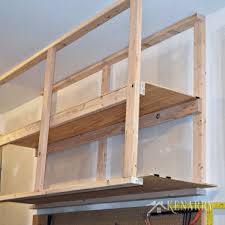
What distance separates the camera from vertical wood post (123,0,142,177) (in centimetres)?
220

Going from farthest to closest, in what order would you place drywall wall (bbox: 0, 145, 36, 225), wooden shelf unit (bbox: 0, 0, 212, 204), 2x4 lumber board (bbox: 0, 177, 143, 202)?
drywall wall (bbox: 0, 145, 36, 225) → wooden shelf unit (bbox: 0, 0, 212, 204) → 2x4 lumber board (bbox: 0, 177, 143, 202)

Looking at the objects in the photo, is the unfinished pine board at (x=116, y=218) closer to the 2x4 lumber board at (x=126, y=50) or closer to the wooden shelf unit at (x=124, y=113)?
the wooden shelf unit at (x=124, y=113)

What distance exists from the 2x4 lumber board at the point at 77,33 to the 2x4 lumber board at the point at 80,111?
50 cm

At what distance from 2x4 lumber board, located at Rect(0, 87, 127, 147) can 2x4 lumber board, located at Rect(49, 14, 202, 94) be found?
756 millimetres

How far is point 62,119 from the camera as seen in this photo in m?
2.91

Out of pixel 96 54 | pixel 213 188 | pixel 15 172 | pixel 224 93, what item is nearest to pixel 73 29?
pixel 96 54

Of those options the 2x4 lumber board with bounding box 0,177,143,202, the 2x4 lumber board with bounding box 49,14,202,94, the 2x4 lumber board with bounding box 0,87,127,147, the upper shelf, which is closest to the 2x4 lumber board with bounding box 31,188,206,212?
the 2x4 lumber board with bounding box 0,177,143,202

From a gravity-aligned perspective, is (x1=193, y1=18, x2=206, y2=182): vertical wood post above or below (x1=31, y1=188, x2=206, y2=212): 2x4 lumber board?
above

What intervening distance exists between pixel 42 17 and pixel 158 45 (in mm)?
852

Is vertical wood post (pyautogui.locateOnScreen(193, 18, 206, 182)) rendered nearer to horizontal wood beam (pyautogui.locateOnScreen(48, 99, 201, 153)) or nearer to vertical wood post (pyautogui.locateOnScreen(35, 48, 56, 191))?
horizontal wood beam (pyautogui.locateOnScreen(48, 99, 201, 153))

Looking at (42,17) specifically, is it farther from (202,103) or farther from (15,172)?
(15,172)

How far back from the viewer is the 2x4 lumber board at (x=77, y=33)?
2.55 meters

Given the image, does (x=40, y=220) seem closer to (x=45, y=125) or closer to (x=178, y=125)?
(x=45, y=125)
